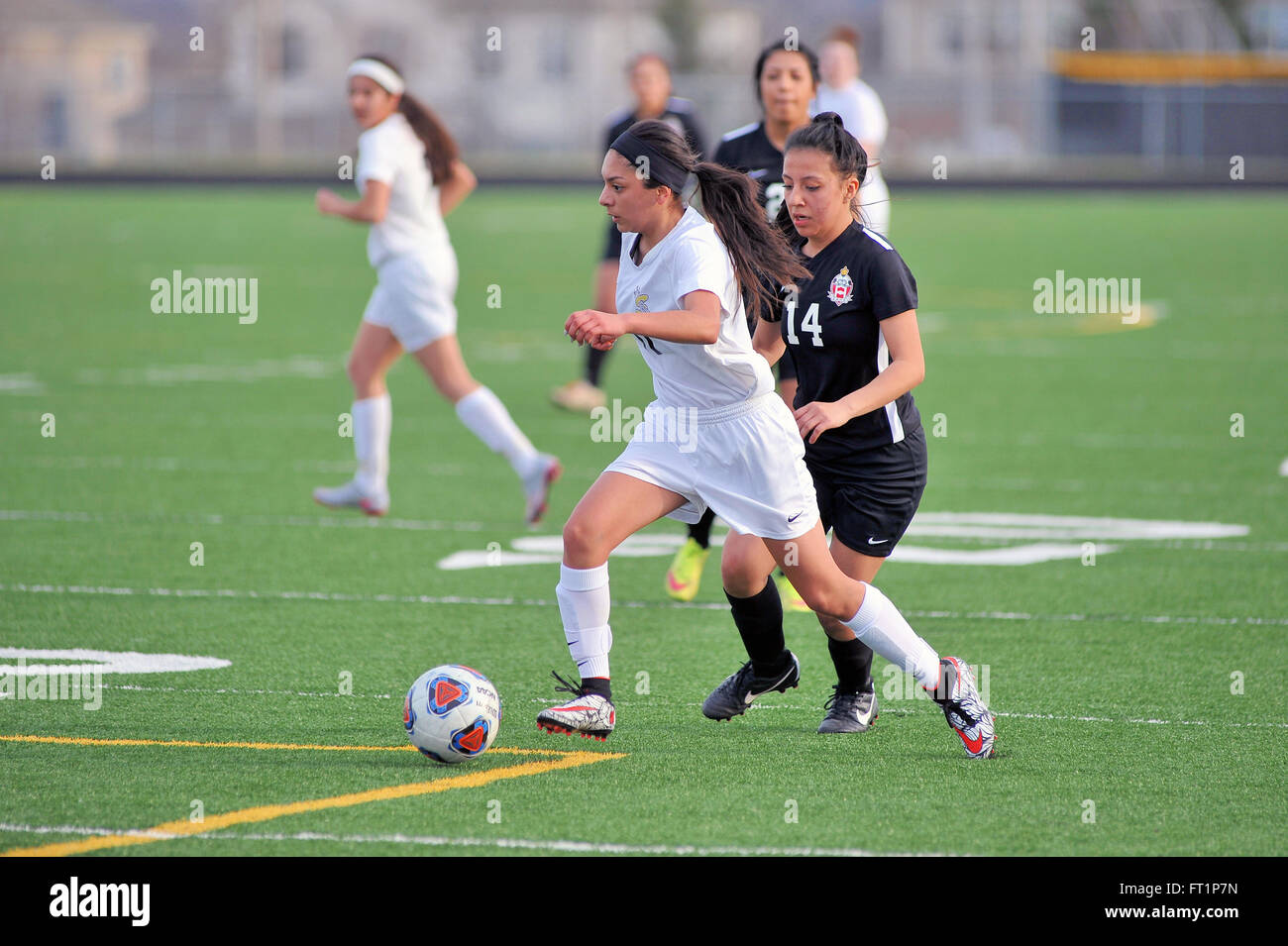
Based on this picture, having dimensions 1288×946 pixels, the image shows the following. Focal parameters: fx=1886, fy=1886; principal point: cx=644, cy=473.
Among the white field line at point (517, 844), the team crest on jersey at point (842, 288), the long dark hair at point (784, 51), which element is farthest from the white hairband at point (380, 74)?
the white field line at point (517, 844)

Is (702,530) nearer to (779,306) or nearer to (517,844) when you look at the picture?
(779,306)

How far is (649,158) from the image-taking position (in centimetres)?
577

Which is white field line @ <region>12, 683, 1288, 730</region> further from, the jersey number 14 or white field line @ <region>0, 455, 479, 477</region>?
white field line @ <region>0, 455, 479, 477</region>

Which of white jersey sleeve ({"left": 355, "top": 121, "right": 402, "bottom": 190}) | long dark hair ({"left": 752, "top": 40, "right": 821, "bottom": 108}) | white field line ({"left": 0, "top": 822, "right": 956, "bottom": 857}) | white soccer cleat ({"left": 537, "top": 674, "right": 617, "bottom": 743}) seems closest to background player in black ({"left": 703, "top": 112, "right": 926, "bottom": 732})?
white soccer cleat ({"left": 537, "top": 674, "right": 617, "bottom": 743})

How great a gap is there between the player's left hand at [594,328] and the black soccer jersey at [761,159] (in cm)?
342

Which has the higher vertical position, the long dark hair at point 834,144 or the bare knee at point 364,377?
the long dark hair at point 834,144

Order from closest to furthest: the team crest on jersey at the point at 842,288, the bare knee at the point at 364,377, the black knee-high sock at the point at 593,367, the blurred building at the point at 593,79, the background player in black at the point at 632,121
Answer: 1. the team crest on jersey at the point at 842,288
2. the bare knee at the point at 364,377
3. the background player in black at the point at 632,121
4. the black knee-high sock at the point at 593,367
5. the blurred building at the point at 593,79

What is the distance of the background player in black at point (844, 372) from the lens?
19.8 feet

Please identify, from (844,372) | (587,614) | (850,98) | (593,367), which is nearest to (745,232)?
(844,372)

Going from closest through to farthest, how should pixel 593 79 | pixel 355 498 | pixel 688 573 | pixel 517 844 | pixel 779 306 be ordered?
pixel 517 844 → pixel 779 306 → pixel 688 573 → pixel 355 498 → pixel 593 79

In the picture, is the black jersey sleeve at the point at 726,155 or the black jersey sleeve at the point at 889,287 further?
the black jersey sleeve at the point at 726,155

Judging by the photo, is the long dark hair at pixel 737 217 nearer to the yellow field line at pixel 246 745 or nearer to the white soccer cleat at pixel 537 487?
the yellow field line at pixel 246 745

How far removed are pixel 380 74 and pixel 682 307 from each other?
205 inches

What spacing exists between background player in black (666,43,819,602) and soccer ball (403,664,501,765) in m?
2.53
